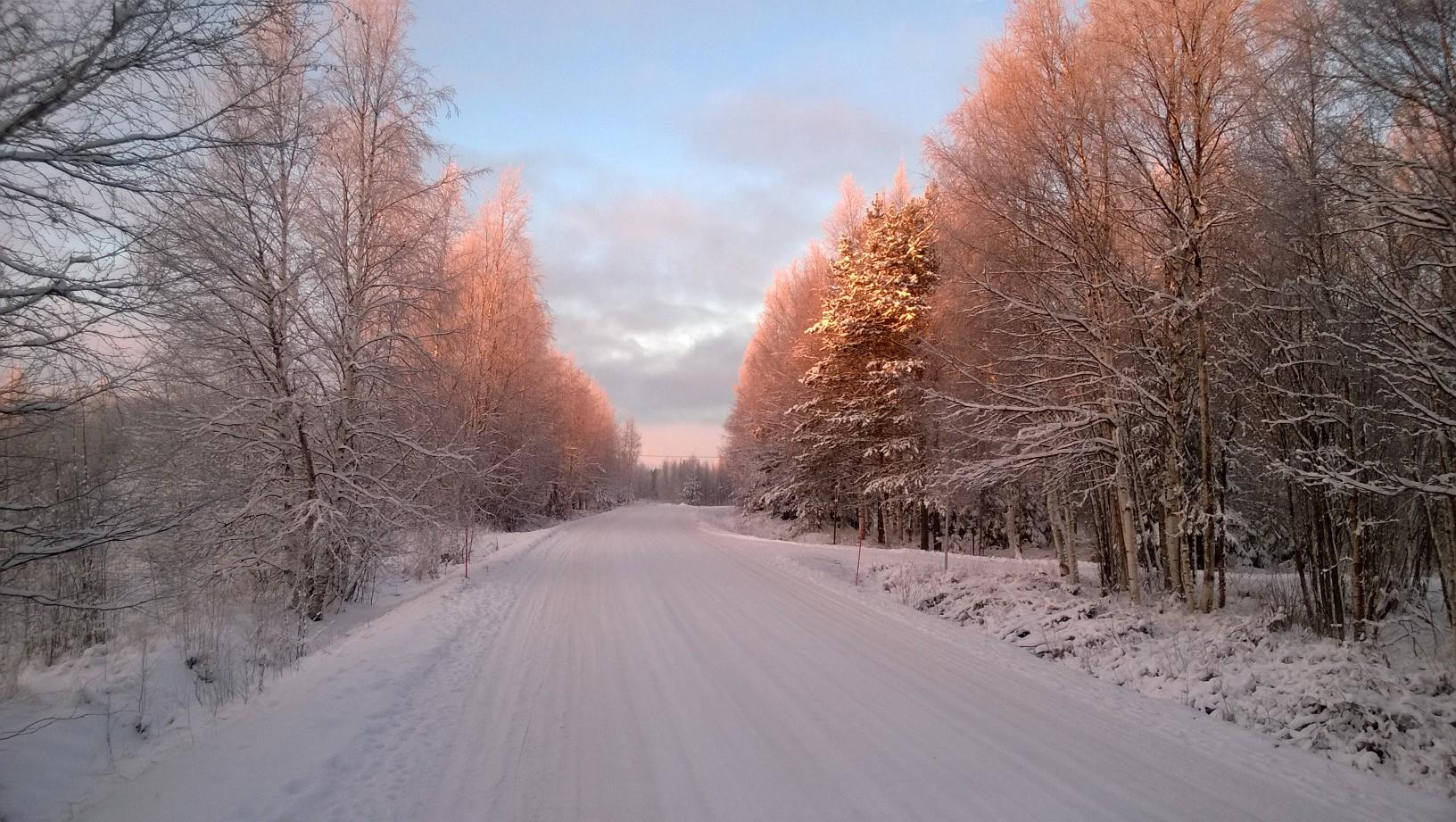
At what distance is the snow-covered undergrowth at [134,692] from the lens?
485cm

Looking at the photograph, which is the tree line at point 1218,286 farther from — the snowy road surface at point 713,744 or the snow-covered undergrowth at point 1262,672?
the snowy road surface at point 713,744

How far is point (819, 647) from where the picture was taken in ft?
25.8

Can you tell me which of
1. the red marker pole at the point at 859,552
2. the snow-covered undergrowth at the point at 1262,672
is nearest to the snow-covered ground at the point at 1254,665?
the snow-covered undergrowth at the point at 1262,672

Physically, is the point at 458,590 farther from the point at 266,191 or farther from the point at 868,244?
the point at 868,244

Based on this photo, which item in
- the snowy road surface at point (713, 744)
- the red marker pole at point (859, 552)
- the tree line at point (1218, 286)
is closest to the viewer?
the snowy road surface at point (713, 744)

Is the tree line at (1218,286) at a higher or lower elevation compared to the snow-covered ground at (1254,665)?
higher

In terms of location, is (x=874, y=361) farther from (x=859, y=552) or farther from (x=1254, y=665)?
(x=1254, y=665)

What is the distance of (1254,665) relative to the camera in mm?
6555

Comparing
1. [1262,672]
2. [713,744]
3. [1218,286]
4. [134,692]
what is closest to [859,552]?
[1218,286]

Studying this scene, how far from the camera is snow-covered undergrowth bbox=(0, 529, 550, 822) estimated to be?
4848 mm

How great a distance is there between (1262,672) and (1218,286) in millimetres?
4781

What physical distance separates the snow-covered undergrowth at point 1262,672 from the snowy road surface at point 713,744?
1.09 feet

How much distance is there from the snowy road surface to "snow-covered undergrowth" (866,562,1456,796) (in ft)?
1.09

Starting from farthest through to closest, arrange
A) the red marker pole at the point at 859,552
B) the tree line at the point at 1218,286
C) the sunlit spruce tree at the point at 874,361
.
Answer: the sunlit spruce tree at the point at 874,361, the red marker pole at the point at 859,552, the tree line at the point at 1218,286
